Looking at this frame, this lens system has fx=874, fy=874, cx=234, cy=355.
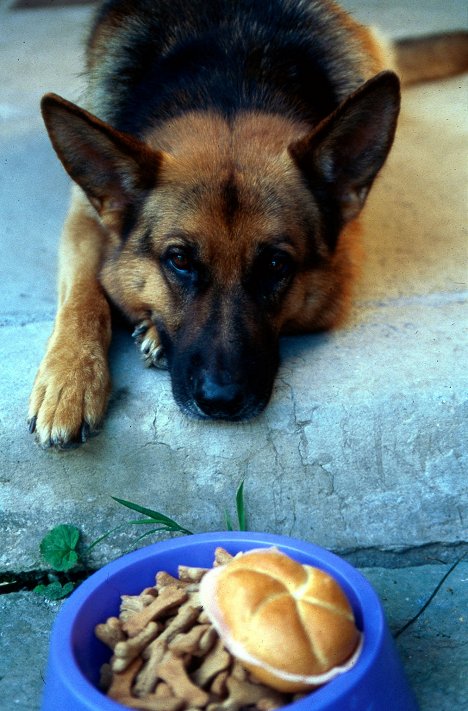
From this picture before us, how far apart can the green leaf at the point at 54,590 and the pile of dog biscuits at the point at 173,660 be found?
1.88ft

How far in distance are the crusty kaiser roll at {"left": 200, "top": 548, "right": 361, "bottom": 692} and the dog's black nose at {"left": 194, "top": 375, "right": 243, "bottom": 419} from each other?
692 millimetres

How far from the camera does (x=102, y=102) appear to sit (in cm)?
338

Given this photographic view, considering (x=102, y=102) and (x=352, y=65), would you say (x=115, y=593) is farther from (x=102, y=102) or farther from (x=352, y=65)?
(x=352, y=65)

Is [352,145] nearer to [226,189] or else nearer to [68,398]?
[226,189]

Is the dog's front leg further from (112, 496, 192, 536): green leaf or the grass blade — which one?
the grass blade

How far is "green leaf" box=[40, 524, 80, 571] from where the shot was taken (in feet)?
8.21

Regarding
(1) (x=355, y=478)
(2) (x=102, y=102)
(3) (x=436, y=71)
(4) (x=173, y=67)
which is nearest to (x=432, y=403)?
(1) (x=355, y=478)

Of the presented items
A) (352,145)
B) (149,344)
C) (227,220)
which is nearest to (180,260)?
(227,220)

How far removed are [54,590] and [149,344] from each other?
0.81m

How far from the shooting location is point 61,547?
8.28 feet

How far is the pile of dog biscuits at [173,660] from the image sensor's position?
167 cm

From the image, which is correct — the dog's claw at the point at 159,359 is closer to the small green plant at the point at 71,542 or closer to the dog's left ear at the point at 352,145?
the small green plant at the point at 71,542

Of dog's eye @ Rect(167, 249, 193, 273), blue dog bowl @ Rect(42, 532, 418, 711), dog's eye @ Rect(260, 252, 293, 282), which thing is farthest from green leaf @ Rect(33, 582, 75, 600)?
dog's eye @ Rect(260, 252, 293, 282)

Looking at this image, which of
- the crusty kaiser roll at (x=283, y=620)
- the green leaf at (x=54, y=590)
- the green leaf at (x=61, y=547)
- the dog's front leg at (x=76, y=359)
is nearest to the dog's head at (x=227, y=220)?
the dog's front leg at (x=76, y=359)
